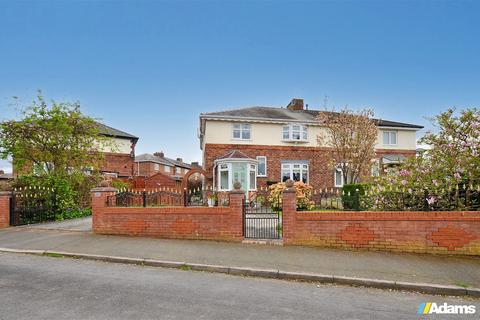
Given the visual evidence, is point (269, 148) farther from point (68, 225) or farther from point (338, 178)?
point (68, 225)

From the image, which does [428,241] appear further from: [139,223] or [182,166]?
[182,166]

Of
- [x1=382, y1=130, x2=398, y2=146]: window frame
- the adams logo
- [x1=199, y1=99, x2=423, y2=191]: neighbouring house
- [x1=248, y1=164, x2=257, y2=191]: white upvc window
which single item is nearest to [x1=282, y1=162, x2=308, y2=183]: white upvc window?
[x1=199, y1=99, x2=423, y2=191]: neighbouring house

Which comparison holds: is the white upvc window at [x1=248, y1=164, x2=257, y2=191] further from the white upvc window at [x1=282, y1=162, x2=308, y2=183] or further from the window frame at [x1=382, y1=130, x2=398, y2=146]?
the window frame at [x1=382, y1=130, x2=398, y2=146]

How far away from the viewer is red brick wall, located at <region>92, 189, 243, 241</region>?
9109 millimetres

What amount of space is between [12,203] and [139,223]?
658 cm

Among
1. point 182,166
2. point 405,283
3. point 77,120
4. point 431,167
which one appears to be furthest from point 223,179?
point 182,166

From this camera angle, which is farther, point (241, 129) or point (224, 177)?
point (241, 129)

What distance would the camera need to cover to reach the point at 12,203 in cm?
1252

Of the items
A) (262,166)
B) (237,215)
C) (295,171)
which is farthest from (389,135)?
(237,215)

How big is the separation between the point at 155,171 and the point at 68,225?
123 feet

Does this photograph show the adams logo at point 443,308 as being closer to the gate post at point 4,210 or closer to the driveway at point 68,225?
the driveway at point 68,225

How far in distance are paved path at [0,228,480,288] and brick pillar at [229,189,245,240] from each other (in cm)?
38

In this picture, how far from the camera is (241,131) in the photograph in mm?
23844

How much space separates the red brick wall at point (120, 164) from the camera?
28.7 meters
